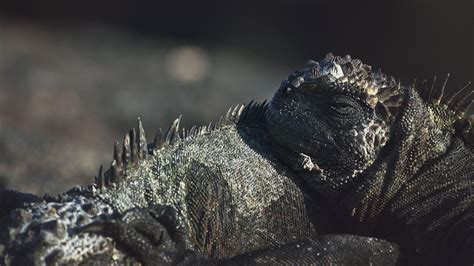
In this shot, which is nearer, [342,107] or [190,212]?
[190,212]

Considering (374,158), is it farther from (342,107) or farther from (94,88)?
(94,88)

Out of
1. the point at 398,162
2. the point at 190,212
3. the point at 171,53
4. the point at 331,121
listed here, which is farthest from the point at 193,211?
the point at 171,53

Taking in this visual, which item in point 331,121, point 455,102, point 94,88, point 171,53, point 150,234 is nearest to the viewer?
point 150,234

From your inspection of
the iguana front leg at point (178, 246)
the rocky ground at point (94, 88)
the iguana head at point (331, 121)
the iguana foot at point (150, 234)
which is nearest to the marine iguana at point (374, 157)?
the iguana head at point (331, 121)

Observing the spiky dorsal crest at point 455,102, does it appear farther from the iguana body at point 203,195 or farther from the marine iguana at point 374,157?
the iguana body at point 203,195

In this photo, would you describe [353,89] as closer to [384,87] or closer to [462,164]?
[384,87]

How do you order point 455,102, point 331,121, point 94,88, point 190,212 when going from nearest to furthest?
point 190,212
point 331,121
point 455,102
point 94,88
